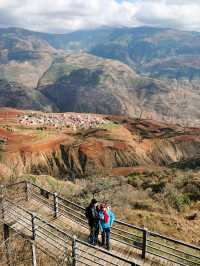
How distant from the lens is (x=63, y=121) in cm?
11138

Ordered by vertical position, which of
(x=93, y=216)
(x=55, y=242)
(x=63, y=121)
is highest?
(x=93, y=216)

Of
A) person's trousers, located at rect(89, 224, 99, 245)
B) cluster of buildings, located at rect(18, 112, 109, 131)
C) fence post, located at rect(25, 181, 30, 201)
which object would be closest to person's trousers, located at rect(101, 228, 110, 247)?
person's trousers, located at rect(89, 224, 99, 245)

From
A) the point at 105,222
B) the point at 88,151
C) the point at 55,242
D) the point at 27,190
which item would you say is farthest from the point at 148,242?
the point at 88,151

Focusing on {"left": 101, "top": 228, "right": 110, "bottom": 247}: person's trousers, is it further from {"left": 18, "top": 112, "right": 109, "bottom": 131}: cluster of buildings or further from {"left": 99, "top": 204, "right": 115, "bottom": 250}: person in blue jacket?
{"left": 18, "top": 112, "right": 109, "bottom": 131}: cluster of buildings

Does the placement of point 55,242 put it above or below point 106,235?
below

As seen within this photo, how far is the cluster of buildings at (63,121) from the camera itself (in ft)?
334

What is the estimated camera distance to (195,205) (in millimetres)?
20219

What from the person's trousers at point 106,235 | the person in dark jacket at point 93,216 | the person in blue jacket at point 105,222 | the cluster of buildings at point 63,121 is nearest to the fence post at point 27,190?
the person in dark jacket at point 93,216

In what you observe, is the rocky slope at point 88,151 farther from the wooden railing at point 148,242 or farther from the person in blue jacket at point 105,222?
the person in blue jacket at point 105,222

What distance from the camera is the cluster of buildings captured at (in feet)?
334

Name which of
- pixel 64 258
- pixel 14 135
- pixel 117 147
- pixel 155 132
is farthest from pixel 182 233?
pixel 155 132

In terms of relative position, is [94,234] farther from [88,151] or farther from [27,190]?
[88,151]

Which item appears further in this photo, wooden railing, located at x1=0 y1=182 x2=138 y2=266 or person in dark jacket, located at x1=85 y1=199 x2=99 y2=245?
person in dark jacket, located at x1=85 y1=199 x2=99 y2=245

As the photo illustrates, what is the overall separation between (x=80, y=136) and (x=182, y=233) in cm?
6854
